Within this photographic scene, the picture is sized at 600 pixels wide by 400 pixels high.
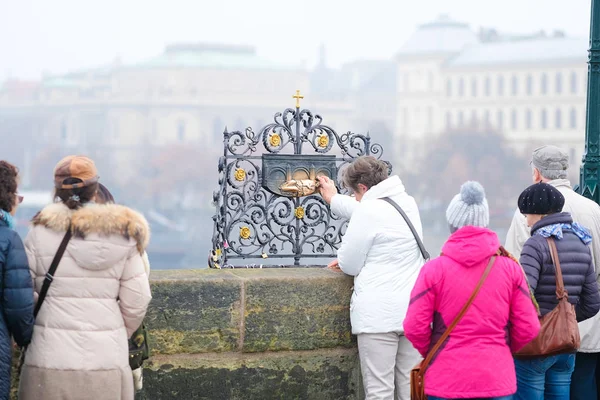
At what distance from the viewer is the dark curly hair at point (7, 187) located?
4363mm

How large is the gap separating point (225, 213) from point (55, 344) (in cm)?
177

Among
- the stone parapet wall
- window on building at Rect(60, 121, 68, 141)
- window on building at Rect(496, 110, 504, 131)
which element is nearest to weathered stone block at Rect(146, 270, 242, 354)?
the stone parapet wall

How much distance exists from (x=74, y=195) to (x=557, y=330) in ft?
5.99

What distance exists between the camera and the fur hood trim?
4.29 metres

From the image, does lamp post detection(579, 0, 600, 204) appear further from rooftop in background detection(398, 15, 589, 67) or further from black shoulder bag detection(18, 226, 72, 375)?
rooftop in background detection(398, 15, 589, 67)

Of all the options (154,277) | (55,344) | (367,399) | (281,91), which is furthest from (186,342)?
(281,91)

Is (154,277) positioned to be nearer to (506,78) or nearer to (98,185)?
(98,185)

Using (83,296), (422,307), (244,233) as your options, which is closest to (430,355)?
(422,307)

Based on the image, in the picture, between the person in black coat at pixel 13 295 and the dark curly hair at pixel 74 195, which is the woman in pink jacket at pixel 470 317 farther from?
the person in black coat at pixel 13 295

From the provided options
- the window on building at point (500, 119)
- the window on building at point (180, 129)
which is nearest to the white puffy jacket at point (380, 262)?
the window on building at point (500, 119)

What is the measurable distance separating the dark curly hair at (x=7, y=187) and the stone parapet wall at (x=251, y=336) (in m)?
0.98

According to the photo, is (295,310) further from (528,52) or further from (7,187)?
(528,52)

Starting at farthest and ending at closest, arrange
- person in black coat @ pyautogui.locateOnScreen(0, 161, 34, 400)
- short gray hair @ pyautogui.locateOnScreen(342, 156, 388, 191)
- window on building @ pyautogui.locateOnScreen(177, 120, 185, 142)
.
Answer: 1. window on building @ pyautogui.locateOnScreen(177, 120, 185, 142)
2. short gray hair @ pyautogui.locateOnScreen(342, 156, 388, 191)
3. person in black coat @ pyautogui.locateOnScreen(0, 161, 34, 400)

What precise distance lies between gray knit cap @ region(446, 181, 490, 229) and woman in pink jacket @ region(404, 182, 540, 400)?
0.09 meters
